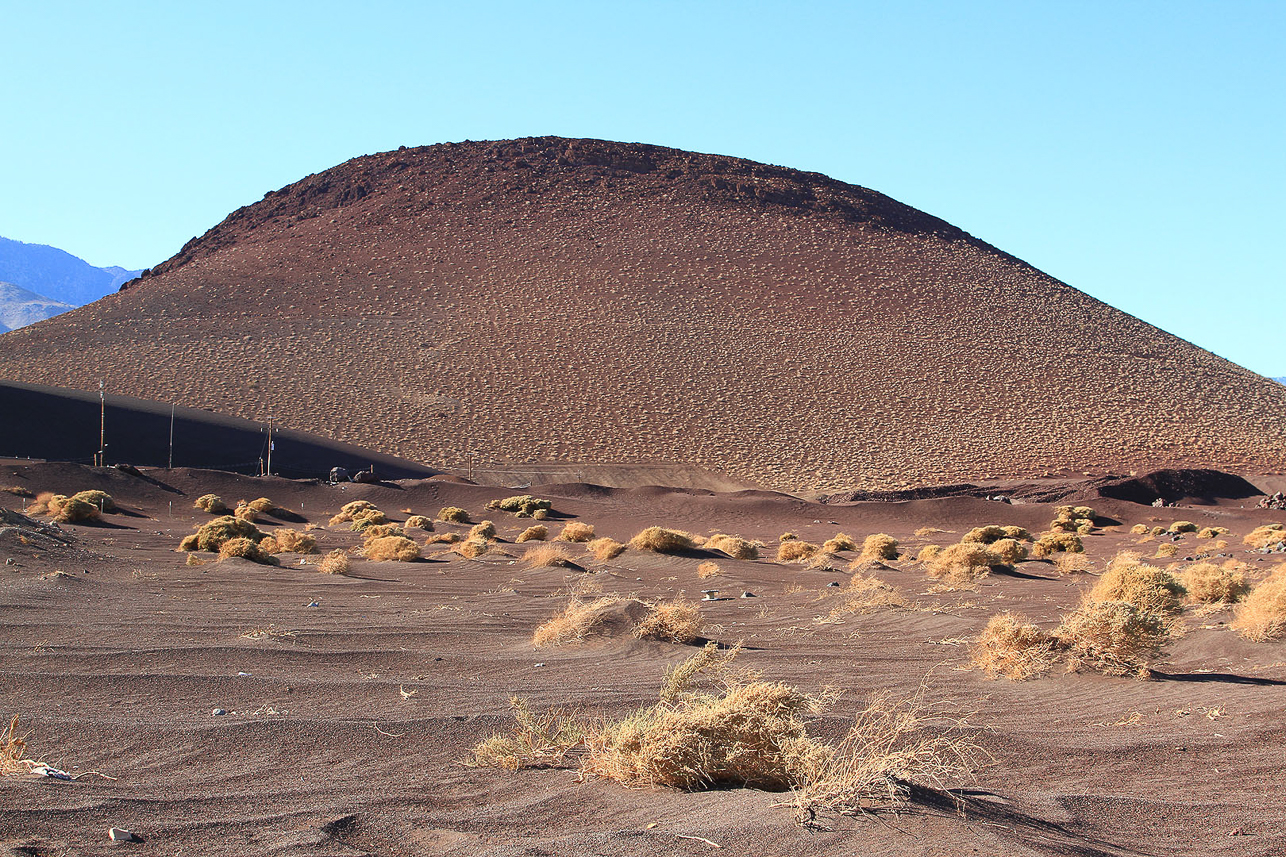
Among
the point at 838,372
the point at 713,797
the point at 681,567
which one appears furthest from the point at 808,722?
the point at 838,372

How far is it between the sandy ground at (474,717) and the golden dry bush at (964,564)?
4.46 ft

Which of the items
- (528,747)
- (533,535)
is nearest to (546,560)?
(533,535)

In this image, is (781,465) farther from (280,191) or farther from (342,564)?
(280,191)

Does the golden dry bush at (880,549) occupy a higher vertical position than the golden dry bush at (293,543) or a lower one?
higher

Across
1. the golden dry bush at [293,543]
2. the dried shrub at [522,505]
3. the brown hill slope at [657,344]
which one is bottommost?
the dried shrub at [522,505]

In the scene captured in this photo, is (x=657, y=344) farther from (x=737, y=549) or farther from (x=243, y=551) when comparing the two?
(x=243, y=551)

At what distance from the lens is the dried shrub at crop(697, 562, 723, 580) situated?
15.1 meters

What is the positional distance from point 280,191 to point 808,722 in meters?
95.6

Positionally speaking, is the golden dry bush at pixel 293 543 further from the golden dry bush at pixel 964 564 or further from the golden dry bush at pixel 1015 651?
the golden dry bush at pixel 1015 651

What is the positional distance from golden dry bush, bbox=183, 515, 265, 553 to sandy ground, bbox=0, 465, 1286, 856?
2.23 meters

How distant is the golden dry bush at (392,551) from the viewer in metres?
16.2

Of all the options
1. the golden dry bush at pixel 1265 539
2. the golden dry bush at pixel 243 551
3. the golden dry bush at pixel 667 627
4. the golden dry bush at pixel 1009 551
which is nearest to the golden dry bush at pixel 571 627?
the golden dry bush at pixel 667 627

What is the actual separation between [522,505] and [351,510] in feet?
17.8

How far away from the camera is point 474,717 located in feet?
19.8
